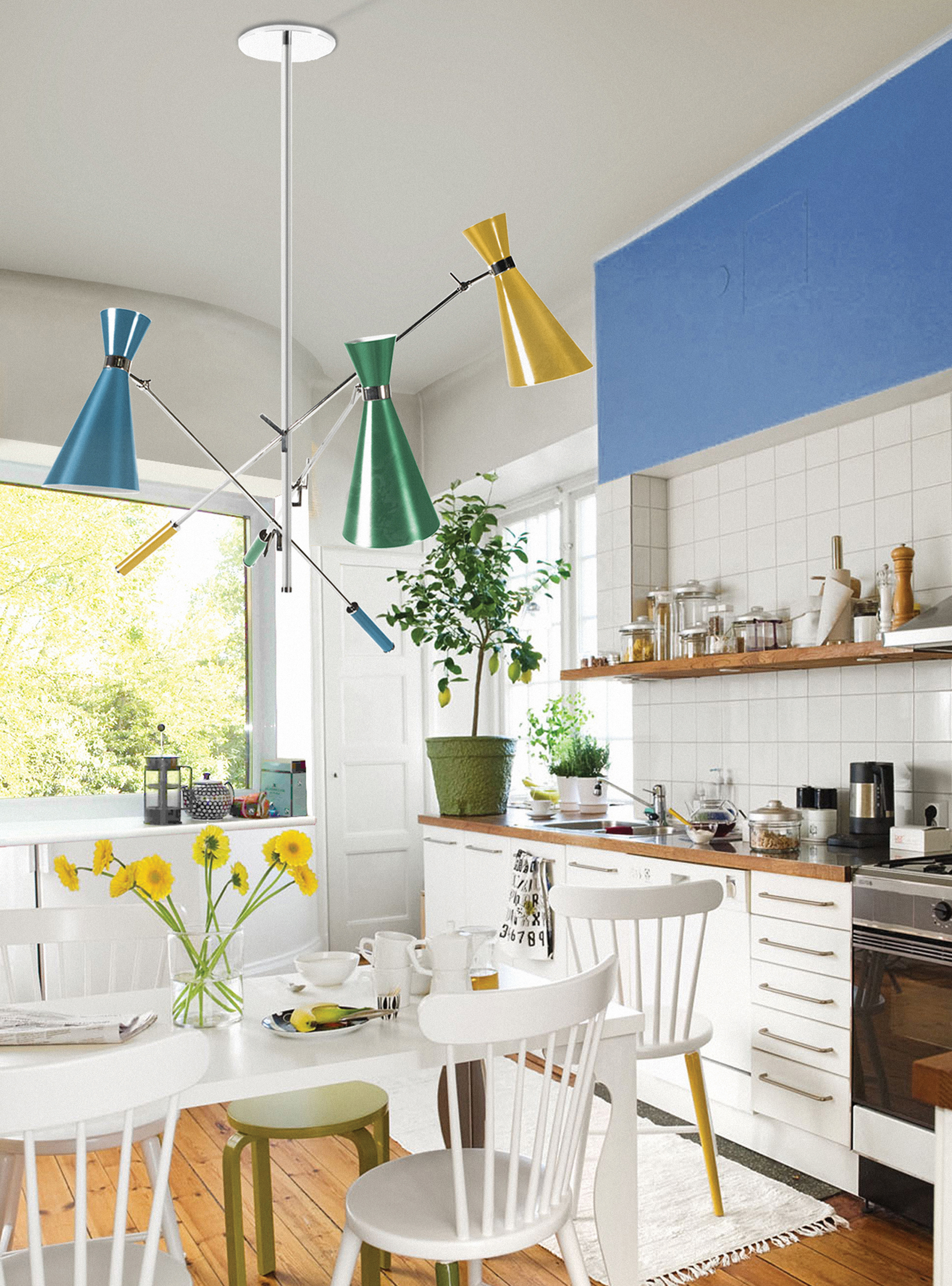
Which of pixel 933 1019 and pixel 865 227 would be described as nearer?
pixel 933 1019

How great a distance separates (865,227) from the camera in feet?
11.0

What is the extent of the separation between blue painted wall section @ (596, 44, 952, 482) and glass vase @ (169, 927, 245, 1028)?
2447 millimetres

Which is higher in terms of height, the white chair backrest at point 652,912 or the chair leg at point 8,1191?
the white chair backrest at point 652,912

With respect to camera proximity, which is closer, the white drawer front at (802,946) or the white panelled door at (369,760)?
the white drawer front at (802,946)

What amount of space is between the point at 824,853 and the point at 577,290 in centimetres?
264

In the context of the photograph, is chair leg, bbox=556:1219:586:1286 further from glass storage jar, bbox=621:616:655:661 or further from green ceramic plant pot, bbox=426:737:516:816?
green ceramic plant pot, bbox=426:737:516:816

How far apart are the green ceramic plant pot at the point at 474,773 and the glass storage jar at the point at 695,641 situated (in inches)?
44.1

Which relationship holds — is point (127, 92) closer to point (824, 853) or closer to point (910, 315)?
point (910, 315)

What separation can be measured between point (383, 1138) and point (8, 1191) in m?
0.76

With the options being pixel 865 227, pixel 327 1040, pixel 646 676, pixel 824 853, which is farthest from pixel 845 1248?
pixel 865 227

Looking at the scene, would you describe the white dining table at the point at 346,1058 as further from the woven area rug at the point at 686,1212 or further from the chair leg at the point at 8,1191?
the woven area rug at the point at 686,1212

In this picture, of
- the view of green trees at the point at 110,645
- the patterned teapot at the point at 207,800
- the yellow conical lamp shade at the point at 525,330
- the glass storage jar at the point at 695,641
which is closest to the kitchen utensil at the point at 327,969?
the yellow conical lamp shade at the point at 525,330

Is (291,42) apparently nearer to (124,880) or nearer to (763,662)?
(763,662)

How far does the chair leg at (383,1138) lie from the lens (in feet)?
7.72
